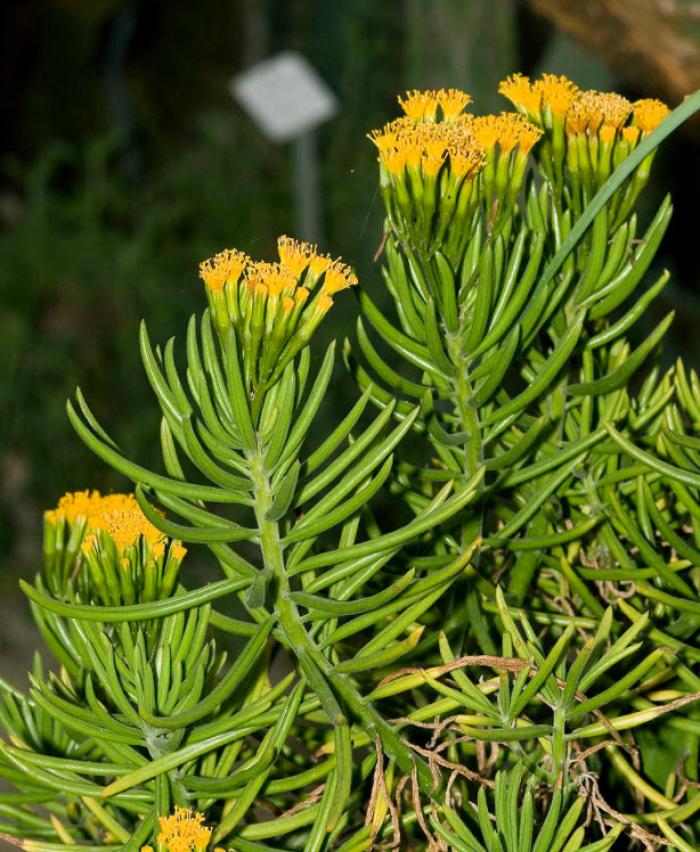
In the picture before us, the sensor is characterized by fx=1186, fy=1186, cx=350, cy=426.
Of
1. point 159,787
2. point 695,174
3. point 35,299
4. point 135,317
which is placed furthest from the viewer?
point 695,174

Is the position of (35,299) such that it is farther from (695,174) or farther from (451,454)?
(451,454)

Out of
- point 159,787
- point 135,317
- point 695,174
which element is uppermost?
point 695,174

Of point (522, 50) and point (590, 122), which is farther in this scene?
point (522, 50)

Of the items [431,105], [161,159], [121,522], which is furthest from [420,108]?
[161,159]

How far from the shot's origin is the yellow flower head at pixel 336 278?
0.99 feet

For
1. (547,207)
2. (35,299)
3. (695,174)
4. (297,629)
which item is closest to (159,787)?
(297,629)

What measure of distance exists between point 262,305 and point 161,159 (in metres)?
3.47

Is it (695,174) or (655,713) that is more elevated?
(695,174)

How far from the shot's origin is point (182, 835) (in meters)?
0.25

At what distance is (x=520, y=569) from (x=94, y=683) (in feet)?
0.41

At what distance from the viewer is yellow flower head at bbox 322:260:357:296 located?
0.30 meters

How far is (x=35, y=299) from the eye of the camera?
8.11 ft

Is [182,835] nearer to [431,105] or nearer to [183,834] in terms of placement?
[183,834]

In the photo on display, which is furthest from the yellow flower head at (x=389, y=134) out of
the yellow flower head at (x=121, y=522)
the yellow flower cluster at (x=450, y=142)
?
the yellow flower head at (x=121, y=522)
